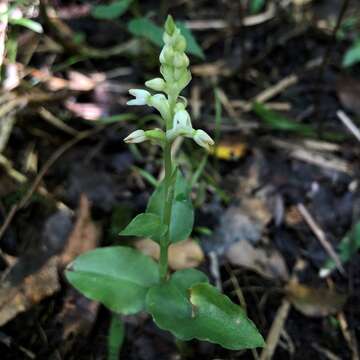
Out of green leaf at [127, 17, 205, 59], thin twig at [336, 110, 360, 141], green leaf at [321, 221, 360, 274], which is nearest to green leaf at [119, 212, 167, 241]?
green leaf at [321, 221, 360, 274]

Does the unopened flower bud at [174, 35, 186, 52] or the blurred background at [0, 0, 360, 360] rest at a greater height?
the unopened flower bud at [174, 35, 186, 52]

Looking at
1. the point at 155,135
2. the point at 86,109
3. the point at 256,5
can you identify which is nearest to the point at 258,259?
the point at 155,135

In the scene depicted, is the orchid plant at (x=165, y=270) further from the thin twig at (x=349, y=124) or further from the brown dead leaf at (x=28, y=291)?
the thin twig at (x=349, y=124)

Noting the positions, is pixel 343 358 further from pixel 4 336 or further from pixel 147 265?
pixel 4 336

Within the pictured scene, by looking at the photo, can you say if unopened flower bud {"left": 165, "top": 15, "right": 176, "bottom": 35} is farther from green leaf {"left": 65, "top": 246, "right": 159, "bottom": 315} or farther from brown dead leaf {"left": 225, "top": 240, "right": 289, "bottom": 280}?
brown dead leaf {"left": 225, "top": 240, "right": 289, "bottom": 280}

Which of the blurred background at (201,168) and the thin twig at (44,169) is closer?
the blurred background at (201,168)

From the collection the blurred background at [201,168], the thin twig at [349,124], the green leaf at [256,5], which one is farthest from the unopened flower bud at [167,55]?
the green leaf at [256,5]

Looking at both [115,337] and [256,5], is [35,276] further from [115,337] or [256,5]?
[256,5]
